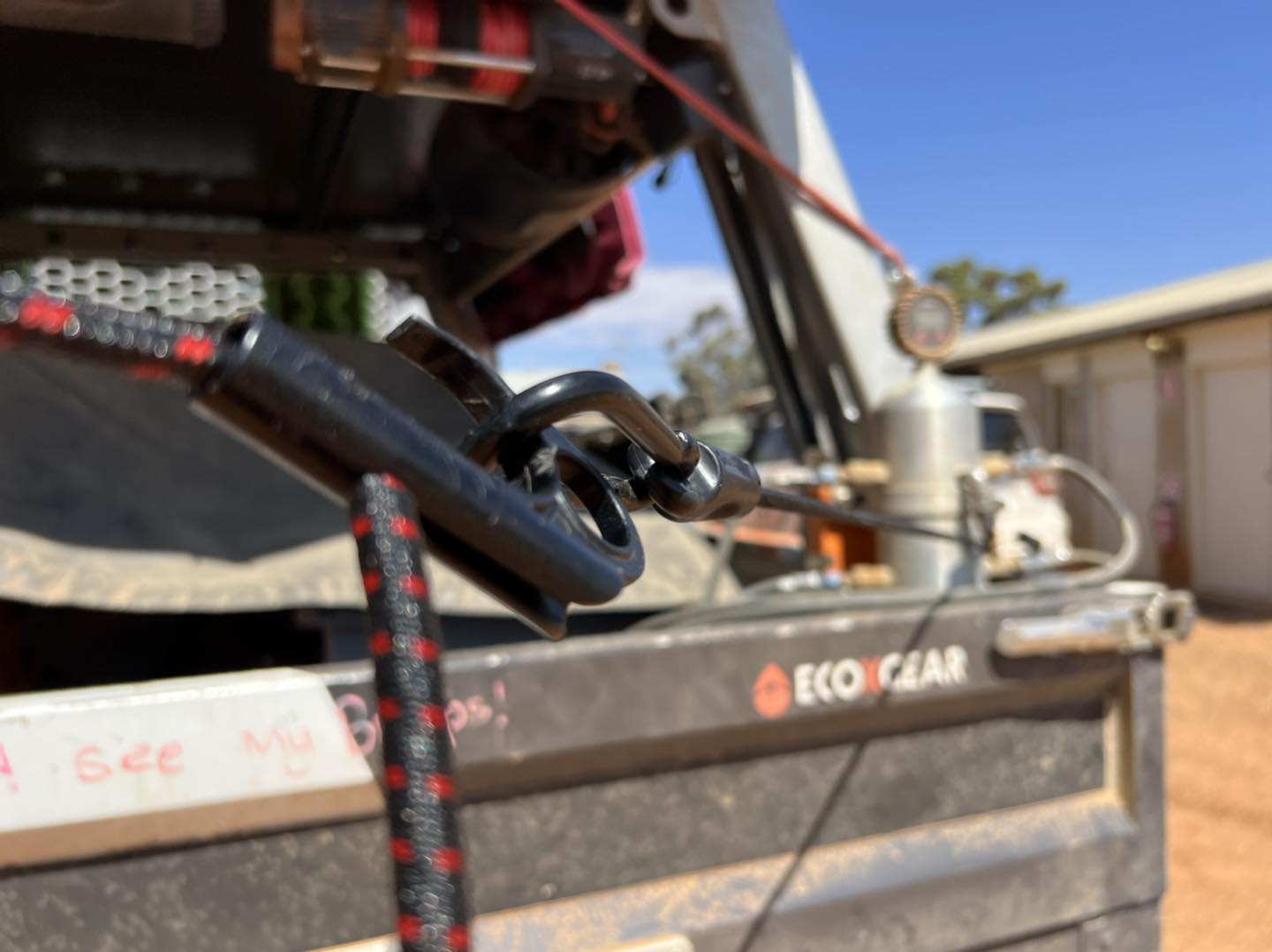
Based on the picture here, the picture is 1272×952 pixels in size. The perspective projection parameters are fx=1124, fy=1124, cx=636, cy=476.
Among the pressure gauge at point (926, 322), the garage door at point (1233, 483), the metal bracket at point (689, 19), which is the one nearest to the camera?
the metal bracket at point (689, 19)

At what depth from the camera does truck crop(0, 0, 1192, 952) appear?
4.41 ft

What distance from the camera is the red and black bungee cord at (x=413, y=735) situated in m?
0.51

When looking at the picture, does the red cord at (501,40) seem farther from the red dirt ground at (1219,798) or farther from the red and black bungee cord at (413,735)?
the red dirt ground at (1219,798)

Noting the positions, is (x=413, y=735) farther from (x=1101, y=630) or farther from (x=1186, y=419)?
(x=1186, y=419)

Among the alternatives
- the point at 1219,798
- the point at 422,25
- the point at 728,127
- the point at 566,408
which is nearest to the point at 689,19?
the point at 728,127

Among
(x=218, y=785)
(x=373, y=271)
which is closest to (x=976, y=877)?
(x=218, y=785)

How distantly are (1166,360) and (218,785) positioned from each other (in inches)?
484

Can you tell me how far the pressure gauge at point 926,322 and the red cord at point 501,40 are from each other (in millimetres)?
854

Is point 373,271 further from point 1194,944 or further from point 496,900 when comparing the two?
point 1194,944

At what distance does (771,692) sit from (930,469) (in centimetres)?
70

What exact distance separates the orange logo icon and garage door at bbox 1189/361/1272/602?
35.3ft

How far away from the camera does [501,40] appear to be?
1.81 m

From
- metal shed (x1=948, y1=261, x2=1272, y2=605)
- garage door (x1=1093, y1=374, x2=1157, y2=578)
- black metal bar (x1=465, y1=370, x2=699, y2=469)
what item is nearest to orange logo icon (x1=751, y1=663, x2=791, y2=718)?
black metal bar (x1=465, y1=370, x2=699, y2=469)

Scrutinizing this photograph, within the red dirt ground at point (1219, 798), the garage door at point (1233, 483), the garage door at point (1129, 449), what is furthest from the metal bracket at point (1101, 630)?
the garage door at point (1129, 449)
